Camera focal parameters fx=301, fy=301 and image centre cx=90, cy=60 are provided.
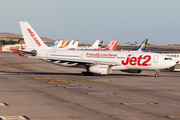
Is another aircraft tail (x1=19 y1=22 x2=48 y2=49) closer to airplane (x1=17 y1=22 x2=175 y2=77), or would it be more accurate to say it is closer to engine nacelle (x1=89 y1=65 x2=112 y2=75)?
airplane (x1=17 y1=22 x2=175 y2=77)

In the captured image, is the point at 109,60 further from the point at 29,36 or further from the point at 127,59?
the point at 29,36

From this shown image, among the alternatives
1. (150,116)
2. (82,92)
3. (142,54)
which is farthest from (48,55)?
(150,116)

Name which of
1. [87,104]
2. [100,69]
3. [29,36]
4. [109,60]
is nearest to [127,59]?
[109,60]

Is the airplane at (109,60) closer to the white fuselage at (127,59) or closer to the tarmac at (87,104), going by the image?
the white fuselage at (127,59)

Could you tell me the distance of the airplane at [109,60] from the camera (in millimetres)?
44125

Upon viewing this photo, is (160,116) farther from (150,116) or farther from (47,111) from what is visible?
(47,111)

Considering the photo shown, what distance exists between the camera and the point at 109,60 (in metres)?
46.1

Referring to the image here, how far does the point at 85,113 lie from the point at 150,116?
405 cm

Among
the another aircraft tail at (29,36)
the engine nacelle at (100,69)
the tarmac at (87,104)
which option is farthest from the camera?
the another aircraft tail at (29,36)

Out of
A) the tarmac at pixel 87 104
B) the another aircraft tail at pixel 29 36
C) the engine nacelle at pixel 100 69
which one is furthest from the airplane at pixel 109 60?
the tarmac at pixel 87 104

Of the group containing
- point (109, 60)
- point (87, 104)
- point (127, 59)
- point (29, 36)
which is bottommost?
point (87, 104)

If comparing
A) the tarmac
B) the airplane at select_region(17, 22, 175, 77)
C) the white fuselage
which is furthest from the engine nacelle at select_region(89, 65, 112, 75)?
the tarmac

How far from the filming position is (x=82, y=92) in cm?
2888

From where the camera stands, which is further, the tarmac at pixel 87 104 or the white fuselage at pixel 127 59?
the white fuselage at pixel 127 59
